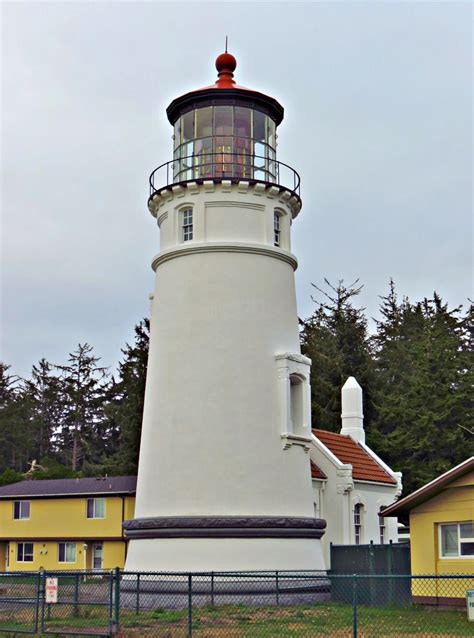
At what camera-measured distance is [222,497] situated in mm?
23656

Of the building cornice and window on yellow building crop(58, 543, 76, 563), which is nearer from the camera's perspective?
the building cornice

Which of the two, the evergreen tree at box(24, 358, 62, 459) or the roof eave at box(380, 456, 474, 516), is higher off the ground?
the evergreen tree at box(24, 358, 62, 459)

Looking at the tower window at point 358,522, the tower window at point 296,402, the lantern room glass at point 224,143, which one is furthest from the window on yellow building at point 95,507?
the lantern room glass at point 224,143

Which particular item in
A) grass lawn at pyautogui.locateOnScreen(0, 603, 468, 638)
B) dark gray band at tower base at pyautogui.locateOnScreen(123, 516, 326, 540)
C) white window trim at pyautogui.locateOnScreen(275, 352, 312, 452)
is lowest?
grass lawn at pyautogui.locateOnScreen(0, 603, 468, 638)

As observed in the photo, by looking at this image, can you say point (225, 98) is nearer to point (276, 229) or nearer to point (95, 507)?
point (276, 229)

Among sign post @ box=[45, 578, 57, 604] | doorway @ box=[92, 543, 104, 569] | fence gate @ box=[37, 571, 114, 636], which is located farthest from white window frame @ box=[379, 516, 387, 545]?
sign post @ box=[45, 578, 57, 604]

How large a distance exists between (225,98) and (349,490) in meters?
14.5

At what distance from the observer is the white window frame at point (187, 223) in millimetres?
25969

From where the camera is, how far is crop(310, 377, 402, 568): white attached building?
101 feet

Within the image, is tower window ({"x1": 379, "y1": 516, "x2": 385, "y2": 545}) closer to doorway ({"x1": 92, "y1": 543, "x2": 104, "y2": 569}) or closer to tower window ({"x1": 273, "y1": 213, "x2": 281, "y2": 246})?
tower window ({"x1": 273, "y1": 213, "x2": 281, "y2": 246})

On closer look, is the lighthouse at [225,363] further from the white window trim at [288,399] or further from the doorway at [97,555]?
the doorway at [97,555]

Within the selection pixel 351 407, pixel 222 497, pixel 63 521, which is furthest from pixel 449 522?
pixel 63 521

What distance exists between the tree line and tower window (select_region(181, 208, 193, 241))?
2267cm

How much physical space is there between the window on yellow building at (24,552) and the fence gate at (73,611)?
17.8 meters
